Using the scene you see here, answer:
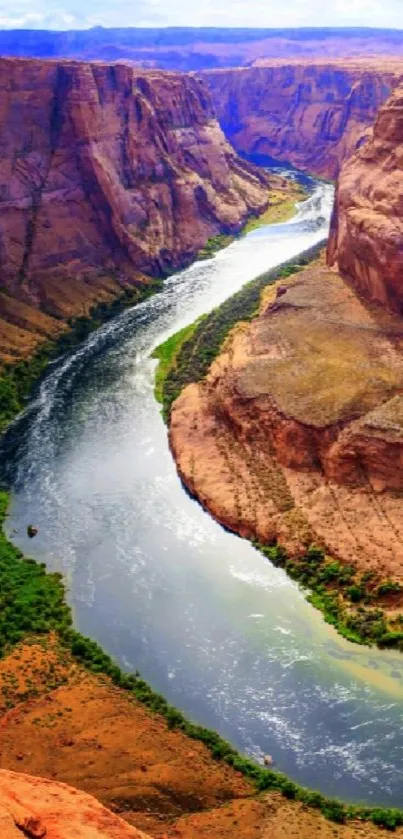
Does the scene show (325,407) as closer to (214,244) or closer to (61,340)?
(61,340)

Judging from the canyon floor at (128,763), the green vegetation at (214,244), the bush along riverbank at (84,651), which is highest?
the green vegetation at (214,244)

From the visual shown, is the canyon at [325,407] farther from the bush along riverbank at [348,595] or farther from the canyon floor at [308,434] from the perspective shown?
the bush along riverbank at [348,595]

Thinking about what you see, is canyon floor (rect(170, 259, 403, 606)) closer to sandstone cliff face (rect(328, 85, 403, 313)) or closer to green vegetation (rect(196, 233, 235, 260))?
sandstone cliff face (rect(328, 85, 403, 313))

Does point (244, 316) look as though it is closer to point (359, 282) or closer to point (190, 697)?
point (359, 282)

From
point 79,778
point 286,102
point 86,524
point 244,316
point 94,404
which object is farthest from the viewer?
point 286,102

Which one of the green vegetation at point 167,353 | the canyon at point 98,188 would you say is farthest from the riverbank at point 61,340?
the green vegetation at point 167,353

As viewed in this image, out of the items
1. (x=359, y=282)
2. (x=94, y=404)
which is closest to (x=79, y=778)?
(x=94, y=404)
